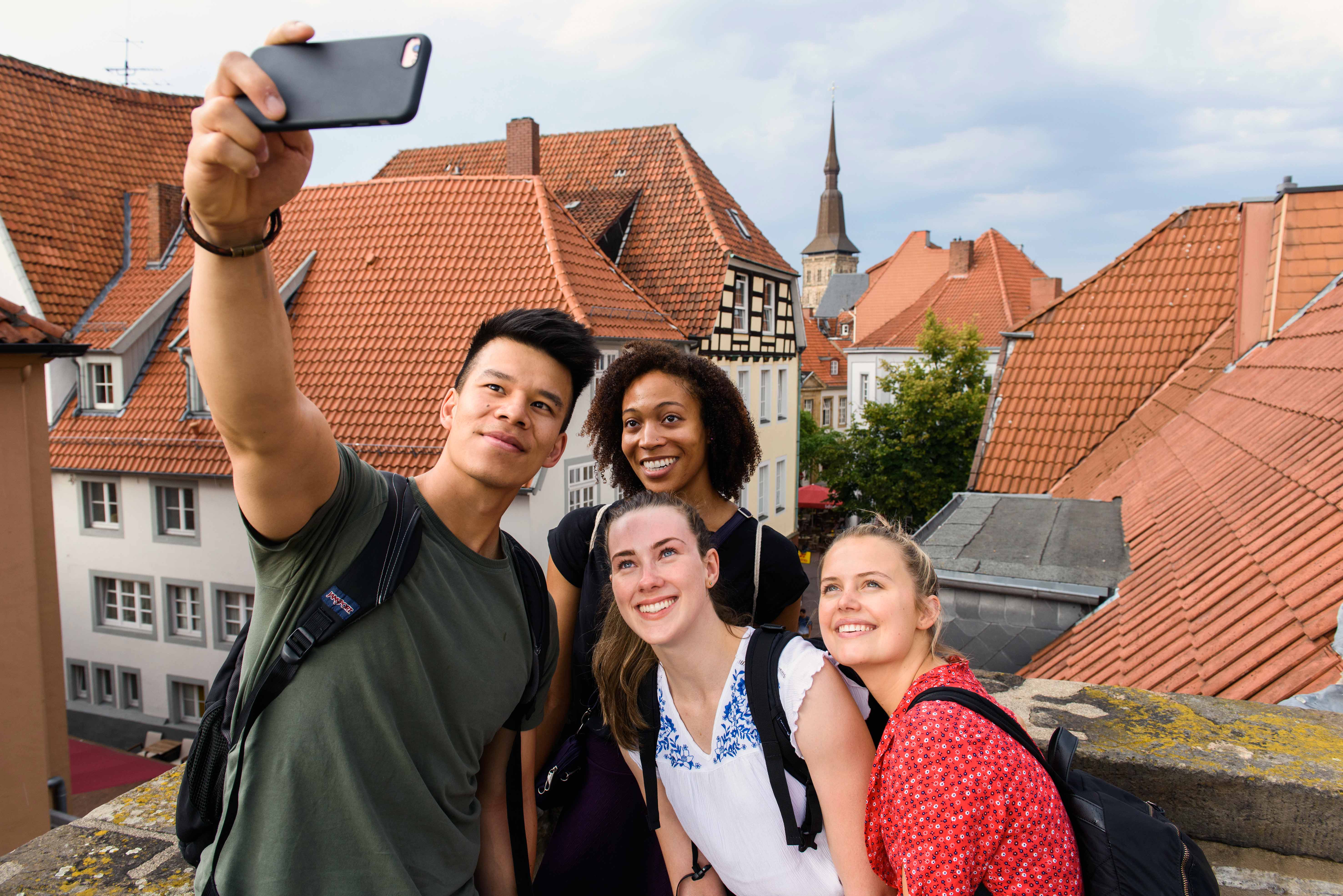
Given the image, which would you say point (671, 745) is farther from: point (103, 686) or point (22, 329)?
point (103, 686)

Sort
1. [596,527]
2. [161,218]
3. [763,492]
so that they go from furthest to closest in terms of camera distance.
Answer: [763,492], [161,218], [596,527]

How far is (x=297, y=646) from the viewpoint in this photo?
1437mm

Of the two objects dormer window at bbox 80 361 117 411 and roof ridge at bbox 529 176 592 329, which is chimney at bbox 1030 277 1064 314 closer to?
roof ridge at bbox 529 176 592 329

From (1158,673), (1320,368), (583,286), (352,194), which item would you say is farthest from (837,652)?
(352,194)

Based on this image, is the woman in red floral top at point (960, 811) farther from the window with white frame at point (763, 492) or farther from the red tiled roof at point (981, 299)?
the red tiled roof at point (981, 299)

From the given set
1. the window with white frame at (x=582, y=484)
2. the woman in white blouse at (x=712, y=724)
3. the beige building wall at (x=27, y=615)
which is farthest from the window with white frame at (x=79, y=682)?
the woman in white blouse at (x=712, y=724)

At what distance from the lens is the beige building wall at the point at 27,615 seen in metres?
7.81

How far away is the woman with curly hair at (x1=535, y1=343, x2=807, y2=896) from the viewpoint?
2.17 meters

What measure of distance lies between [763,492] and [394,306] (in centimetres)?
1221

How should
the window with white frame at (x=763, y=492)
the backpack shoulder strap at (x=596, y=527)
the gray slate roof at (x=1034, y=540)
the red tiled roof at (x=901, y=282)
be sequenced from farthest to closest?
the red tiled roof at (x=901, y=282), the window with white frame at (x=763, y=492), the gray slate roof at (x=1034, y=540), the backpack shoulder strap at (x=596, y=527)

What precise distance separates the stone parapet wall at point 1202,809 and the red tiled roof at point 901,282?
43192 millimetres

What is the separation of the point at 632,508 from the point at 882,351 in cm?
3907

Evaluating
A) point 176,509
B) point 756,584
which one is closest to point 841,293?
point 176,509

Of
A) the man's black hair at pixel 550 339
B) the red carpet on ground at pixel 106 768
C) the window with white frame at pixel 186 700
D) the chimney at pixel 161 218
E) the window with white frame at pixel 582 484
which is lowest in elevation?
the red carpet on ground at pixel 106 768
